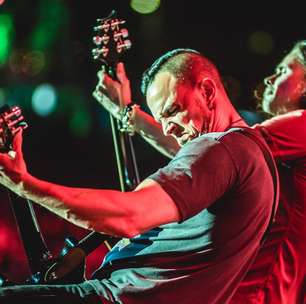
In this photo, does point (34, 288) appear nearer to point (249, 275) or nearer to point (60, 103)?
point (249, 275)

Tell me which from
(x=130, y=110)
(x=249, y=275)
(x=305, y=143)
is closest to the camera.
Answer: (x=249, y=275)

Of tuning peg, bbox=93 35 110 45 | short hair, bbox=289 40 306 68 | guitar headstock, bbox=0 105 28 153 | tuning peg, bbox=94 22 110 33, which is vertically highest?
tuning peg, bbox=94 22 110 33

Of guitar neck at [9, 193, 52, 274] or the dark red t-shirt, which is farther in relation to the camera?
guitar neck at [9, 193, 52, 274]

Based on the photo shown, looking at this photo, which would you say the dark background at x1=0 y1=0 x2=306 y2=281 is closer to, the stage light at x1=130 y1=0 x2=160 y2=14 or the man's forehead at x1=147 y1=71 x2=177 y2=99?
the stage light at x1=130 y1=0 x2=160 y2=14

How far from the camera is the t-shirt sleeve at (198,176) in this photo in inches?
69.4

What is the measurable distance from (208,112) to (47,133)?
146 inches

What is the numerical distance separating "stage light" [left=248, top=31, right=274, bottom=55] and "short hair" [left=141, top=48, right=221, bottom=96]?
3387 millimetres

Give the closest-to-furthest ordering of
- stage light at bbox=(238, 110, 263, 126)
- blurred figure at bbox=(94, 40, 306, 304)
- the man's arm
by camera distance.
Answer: the man's arm < blurred figure at bbox=(94, 40, 306, 304) < stage light at bbox=(238, 110, 263, 126)

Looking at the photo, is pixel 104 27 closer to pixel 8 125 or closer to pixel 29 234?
pixel 29 234

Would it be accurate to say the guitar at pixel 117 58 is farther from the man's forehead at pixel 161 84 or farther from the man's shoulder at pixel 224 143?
the man's shoulder at pixel 224 143

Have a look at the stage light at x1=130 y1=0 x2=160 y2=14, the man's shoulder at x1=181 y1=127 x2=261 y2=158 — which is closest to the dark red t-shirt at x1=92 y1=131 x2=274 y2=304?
the man's shoulder at x1=181 y1=127 x2=261 y2=158

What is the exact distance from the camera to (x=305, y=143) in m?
2.55

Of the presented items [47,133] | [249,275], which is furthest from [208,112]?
[47,133]

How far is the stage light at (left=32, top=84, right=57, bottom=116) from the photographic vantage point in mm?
5754
